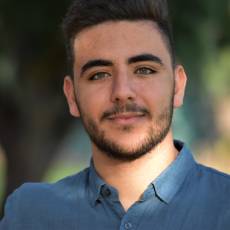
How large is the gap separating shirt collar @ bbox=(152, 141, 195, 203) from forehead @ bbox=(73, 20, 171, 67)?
0.40m

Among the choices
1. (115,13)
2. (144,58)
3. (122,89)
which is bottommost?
(122,89)

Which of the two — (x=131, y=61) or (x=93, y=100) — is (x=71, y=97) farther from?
(x=131, y=61)

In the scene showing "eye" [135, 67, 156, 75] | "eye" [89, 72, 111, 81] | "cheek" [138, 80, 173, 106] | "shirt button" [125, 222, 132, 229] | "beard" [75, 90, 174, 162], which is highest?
"eye" [135, 67, 156, 75]

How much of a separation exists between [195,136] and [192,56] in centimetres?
897

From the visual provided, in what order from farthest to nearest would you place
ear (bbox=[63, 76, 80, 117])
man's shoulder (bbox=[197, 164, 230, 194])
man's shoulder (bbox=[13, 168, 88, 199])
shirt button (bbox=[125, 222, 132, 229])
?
ear (bbox=[63, 76, 80, 117]) < man's shoulder (bbox=[13, 168, 88, 199]) < man's shoulder (bbox=[197, 164, 230, 194]) < shirt button (bbox=[125, 222, 132, 229])

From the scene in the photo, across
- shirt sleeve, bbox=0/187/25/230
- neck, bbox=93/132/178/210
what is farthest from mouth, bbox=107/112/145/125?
shirt sleeve, bbox=0/187/25/230

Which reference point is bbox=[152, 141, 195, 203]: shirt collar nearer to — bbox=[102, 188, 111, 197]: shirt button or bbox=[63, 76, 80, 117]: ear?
bbox=[102, 188, 111, 197]: shirt button

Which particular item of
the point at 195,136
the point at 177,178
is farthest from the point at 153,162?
the point at 195,136

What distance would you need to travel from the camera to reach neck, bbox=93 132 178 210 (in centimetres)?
340

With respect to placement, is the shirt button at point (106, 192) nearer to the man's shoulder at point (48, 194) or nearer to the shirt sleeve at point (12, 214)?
the man's shoulder at point (48, 194)

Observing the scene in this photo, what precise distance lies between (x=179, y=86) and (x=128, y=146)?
1.43ft

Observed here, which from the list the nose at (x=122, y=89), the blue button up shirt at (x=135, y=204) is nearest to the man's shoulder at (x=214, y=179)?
the blue button up shirt at (x=135, y=204)

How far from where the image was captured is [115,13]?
11.4 ft

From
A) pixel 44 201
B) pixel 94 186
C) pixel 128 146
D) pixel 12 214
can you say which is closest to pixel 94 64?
pixel 128 146
